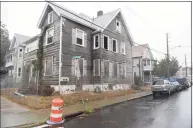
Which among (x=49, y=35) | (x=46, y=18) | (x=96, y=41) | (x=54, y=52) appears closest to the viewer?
(x=54, y=52)

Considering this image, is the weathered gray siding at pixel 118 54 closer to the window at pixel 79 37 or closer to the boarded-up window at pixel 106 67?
the boarded-up window at pixel 106 67

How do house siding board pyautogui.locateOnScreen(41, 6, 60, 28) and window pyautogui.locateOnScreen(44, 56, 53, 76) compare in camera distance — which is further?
house siding board pyautogui.locateOnScreen(41, 6, 60, 28)

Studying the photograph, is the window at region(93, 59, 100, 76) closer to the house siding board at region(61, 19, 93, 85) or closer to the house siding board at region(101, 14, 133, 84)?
the house siding board at region(61, 19, 93, 85)

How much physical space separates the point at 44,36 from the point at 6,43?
18060 mm

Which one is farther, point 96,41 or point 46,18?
point 96,41

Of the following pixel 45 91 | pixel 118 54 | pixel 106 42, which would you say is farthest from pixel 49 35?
pixel 118 54

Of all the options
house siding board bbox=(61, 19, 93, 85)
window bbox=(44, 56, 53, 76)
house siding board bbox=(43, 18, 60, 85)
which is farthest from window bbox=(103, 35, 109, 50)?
window bbox=(44, 56, 53, 76)

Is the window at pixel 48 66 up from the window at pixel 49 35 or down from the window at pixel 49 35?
down

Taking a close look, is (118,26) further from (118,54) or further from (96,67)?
(96,67)

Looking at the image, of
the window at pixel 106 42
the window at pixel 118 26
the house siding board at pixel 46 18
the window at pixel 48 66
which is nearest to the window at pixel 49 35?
the house siding board at pixel 46 18

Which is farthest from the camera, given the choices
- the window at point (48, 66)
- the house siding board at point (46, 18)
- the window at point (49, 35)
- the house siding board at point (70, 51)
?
the window at point (49, 35)

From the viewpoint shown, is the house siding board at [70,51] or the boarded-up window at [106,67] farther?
the boarded-up window at [106,67]

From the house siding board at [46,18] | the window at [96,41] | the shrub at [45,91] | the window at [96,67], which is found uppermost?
the house siding board at [46,18]

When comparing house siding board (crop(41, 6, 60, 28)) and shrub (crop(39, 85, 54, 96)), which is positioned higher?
house siding board (crop(41, 6, 60, 28))
